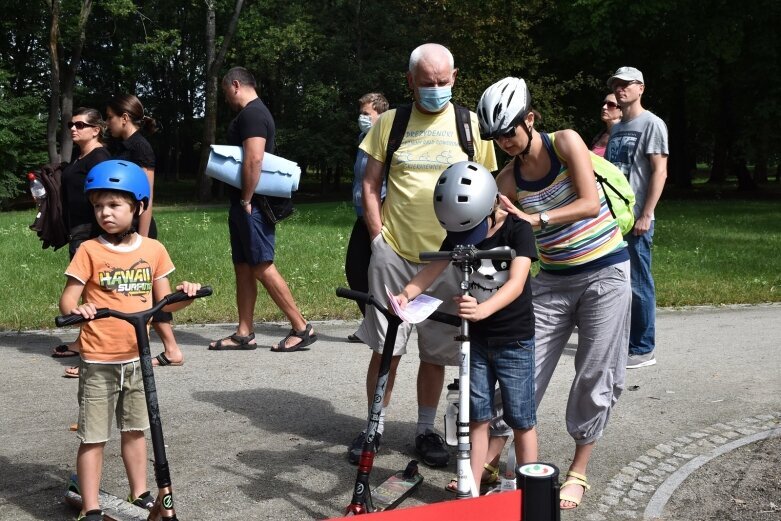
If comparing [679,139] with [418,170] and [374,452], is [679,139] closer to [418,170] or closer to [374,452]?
[418,170]

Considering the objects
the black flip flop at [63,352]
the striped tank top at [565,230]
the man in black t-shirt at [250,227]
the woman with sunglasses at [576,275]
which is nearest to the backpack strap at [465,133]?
the woman with sunglasses at [576,275]

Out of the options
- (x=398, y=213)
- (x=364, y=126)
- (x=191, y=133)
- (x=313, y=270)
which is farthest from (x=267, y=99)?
(x=398, y=213)

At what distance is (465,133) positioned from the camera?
4777 millimetres

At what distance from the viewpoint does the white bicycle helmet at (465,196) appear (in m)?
3.50

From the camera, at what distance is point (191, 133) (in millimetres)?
53750

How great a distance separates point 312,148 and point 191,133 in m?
17.6

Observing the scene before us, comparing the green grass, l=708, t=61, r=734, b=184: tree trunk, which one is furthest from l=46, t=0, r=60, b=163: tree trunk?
l=708, t=61, r=734, b=184: tree trunk

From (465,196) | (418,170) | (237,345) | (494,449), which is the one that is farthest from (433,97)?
(237,345)

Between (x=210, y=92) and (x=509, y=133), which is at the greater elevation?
(x=210, y=92)

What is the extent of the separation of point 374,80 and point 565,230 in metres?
34.7

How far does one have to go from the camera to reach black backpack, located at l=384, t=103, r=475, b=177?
15.7 ft

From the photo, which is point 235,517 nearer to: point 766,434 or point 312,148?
point 766,434

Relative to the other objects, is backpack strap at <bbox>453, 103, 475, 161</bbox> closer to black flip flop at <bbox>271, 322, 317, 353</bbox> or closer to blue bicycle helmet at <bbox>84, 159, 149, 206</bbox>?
blue bicycle helmet at <bbox>84, 159, 149, 206</bbox>

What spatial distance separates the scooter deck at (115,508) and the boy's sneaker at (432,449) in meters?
1.49
